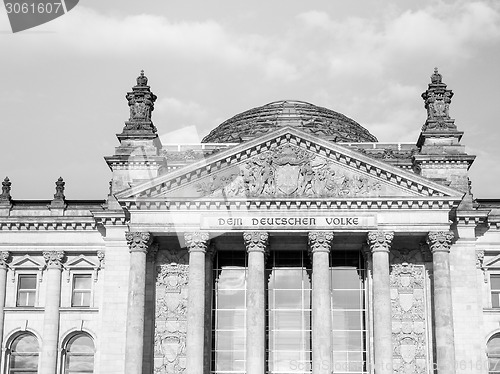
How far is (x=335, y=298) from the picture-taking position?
51.8 meters

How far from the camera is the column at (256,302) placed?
157 feet

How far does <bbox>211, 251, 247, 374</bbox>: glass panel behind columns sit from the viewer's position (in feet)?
168

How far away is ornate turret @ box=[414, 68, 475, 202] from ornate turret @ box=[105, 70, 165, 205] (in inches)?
624

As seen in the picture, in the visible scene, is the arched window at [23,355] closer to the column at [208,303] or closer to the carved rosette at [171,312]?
the carved rosette at [171,312]

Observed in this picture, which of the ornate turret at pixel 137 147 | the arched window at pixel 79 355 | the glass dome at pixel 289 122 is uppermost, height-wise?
the glass dome at pixel 289 122

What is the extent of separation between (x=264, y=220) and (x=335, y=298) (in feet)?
21.0

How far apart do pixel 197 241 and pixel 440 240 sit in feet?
43.3

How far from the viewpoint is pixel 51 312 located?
173ft

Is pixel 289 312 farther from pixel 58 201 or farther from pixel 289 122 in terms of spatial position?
pixel 289 122

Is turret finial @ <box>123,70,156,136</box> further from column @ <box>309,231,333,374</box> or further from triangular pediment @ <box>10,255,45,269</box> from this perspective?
column @ <box>309,231,333,374</box>

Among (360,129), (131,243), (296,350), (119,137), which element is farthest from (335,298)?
(360,129)

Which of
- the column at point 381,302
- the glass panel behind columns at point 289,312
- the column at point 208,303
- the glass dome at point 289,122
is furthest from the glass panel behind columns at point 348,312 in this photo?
the glass dome at point 289,122

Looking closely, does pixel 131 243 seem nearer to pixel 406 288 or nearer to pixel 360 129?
pixel 406 288

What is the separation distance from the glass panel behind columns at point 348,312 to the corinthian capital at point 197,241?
307 inches
